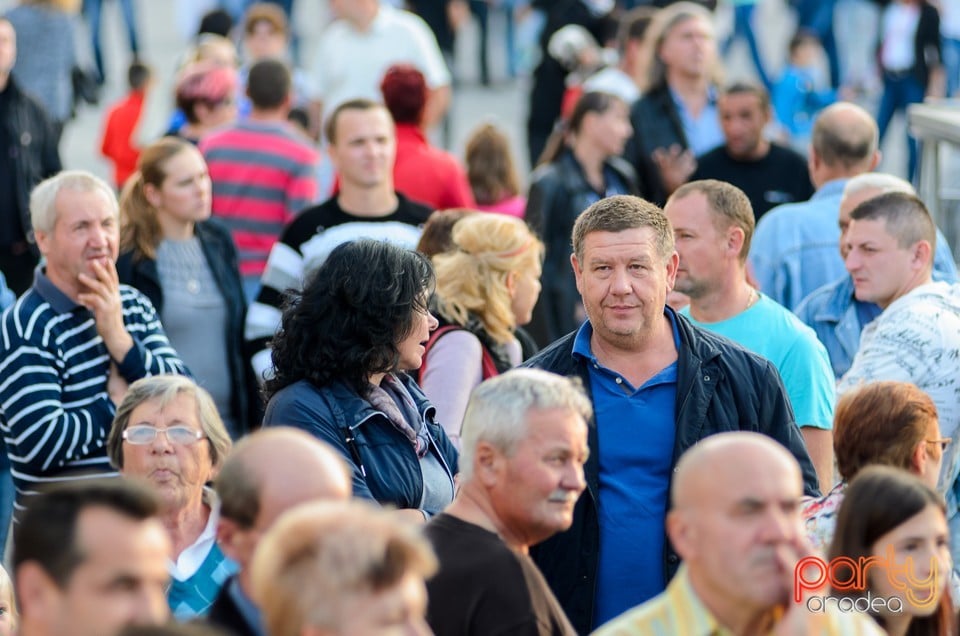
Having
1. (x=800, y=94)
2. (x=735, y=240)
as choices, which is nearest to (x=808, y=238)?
(x=735, y=240)

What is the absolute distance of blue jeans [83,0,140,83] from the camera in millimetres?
17078

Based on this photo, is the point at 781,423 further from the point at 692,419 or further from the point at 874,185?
the point at 874,185

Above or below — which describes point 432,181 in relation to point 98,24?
below

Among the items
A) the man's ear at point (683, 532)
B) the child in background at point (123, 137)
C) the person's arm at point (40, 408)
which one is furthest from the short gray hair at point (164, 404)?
the child in background at point (123, 137)

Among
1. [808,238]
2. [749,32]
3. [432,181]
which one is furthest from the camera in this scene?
[749,32]

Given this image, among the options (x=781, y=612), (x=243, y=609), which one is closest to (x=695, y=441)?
(x=781, y=612)

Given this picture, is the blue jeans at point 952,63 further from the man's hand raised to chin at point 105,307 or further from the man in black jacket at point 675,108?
the man's hand raised to chin at point 105,307

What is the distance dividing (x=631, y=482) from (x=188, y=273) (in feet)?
9.50

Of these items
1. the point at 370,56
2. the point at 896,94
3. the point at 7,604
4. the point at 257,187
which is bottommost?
the point at 7,604

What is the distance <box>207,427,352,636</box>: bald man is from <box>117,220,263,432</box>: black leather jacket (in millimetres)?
3393

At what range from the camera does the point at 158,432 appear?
512 cm

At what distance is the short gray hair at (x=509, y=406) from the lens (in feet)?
13.2

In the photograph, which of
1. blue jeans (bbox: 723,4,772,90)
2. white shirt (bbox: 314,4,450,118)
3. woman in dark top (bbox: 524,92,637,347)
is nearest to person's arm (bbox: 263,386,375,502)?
woman in dark top (bbox: 524,92,637,347)

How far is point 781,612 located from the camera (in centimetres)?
351
